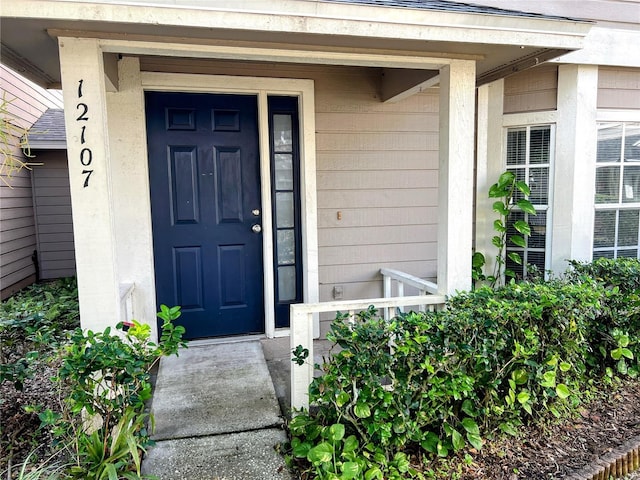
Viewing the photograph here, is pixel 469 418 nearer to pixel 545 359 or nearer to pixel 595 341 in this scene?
pixel 545 359

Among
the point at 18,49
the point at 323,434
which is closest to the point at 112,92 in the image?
the point at 18,49

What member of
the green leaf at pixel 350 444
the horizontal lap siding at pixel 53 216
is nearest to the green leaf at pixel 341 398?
the green leaf at pixel 350 444

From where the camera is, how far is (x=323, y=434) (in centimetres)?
211

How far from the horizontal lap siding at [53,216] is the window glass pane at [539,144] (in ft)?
19.6

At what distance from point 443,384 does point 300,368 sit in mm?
789

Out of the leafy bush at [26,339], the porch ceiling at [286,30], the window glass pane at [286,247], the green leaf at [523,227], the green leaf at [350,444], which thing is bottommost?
the green leaf at [350,444]

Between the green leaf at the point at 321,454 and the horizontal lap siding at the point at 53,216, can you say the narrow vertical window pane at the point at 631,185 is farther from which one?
the horizontal lap siding at the point at 53,216

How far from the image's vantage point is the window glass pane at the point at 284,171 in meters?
3.60

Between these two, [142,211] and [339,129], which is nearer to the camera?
[142,211]

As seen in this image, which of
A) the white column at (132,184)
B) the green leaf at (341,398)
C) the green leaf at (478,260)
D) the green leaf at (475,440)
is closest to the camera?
the green leaf at (341,398)

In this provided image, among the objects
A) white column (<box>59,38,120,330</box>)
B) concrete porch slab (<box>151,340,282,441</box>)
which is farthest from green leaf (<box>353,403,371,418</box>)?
white column (<box>59,38,120,330</box>)

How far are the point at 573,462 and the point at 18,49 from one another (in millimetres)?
3724

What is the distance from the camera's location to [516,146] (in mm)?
3814

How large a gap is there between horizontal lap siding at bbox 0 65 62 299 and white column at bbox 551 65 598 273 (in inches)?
218
